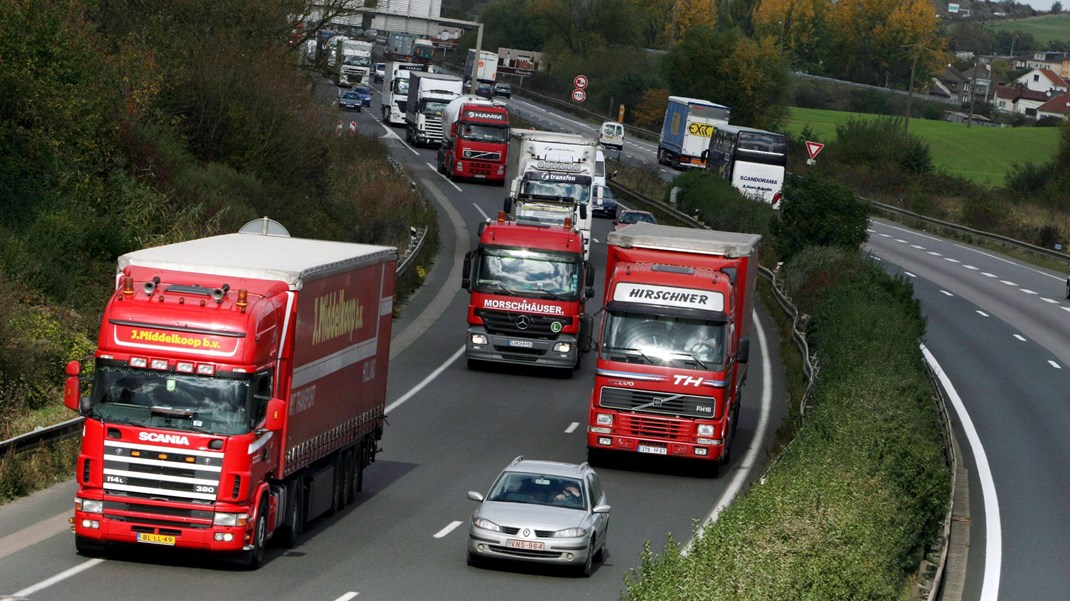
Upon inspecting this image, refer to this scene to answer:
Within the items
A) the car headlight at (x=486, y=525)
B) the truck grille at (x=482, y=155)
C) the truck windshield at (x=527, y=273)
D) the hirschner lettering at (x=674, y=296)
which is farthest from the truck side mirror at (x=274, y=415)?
the truck grille at (x=482, y=155)

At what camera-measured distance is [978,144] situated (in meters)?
125

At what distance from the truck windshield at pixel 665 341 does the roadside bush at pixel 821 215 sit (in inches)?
923

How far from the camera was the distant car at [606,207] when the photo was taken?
61.7 m

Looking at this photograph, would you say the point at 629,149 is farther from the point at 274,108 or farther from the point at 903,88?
the point at 903,88

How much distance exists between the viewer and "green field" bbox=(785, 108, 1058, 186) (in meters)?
114

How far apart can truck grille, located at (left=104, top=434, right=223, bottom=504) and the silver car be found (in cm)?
329

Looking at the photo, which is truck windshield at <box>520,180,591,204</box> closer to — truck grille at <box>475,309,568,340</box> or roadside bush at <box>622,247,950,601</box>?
truck grille at <box>475,309,568,340</box>

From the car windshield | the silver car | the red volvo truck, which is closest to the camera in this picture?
the silver car

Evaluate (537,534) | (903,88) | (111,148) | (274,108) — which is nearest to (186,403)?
(537,534)

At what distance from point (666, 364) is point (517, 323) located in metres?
8.28

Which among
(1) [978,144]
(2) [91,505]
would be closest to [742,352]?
(2) [91,505]

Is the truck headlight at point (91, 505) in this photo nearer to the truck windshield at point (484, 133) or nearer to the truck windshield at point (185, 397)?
the truck windshield at point (185, 397)

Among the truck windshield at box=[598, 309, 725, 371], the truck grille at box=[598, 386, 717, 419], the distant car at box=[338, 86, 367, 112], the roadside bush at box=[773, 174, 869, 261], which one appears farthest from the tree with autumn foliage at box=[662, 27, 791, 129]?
the truck grille at box=[598, 386, 717, 419]

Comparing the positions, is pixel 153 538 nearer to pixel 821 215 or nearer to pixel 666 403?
pixel 666 403
